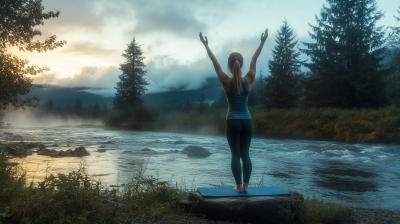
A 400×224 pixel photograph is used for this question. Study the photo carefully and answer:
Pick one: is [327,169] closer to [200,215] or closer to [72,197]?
[200,215]

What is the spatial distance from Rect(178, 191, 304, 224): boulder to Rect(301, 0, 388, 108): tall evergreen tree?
29.1 metres

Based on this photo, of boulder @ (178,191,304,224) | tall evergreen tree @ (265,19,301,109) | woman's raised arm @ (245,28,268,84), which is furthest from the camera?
tall evergreen tree @ (265,19,301,109)

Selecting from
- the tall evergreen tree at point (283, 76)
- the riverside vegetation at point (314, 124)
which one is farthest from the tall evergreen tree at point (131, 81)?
the tall evergreen tree at point (283, 76)

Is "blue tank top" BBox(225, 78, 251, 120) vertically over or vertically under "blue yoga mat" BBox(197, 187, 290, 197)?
over

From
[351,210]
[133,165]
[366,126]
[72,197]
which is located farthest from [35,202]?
[366,126]

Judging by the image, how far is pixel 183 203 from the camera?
4.27m

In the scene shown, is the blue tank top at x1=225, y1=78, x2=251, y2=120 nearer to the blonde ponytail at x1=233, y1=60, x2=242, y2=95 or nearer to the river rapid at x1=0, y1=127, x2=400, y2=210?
the blonde ponytail at x1=233, y1=60, x2=242, y2=95

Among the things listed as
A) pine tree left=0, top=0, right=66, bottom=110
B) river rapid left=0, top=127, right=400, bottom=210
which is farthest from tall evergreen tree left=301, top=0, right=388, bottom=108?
pine tree left=0, top=0, right=66, bottom=110

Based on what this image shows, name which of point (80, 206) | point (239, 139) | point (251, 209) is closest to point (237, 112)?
point (239, 139)

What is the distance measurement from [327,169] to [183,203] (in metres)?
8.64

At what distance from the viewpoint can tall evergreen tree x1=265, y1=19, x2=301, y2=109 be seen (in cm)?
3962

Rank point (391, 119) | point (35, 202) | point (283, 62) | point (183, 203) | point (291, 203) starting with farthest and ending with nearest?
point (283, 62), point (391, 119), point (183, 203), point (291, 203), point (35, 202)

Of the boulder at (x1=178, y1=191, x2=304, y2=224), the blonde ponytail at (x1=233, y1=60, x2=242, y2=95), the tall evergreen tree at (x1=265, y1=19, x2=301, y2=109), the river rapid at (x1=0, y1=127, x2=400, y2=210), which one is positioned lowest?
the river rapid at (x1=0, y1=127, x2=400, y2=210)

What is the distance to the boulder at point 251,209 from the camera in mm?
3916
